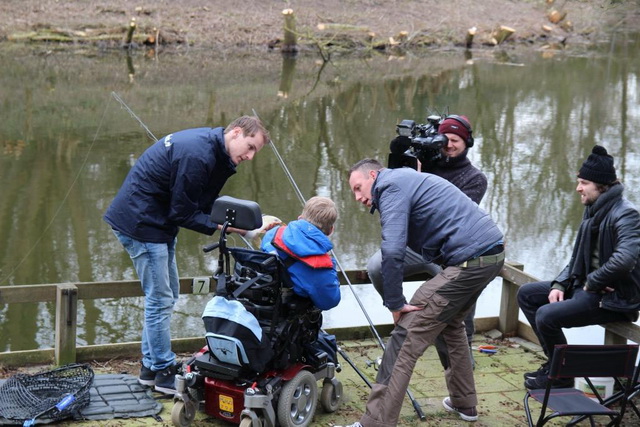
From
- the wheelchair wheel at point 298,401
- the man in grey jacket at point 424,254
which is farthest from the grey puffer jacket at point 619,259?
the wheelchair wheel at point 298,401

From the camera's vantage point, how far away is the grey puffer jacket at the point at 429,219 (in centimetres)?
411

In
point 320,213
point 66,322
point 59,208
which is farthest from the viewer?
point 59,208

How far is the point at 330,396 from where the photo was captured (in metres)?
4.57

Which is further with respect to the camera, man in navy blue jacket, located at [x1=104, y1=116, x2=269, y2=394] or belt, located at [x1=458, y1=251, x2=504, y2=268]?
man in navy blue jacket, located at [x1=104, y1=116, x2=269, y2=394]

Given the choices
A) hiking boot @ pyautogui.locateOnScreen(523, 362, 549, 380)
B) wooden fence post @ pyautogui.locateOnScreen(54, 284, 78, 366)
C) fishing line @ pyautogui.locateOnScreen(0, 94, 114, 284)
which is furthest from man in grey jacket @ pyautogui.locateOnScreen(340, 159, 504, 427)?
fishing line @ pyautogui.locateOnScreen(0, 94, 114, 284)

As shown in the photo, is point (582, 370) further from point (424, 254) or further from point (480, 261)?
point (424, 254)

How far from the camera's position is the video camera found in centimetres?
512

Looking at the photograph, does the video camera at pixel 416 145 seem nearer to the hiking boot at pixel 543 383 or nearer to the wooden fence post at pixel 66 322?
the hiking boot at pixel 543 383

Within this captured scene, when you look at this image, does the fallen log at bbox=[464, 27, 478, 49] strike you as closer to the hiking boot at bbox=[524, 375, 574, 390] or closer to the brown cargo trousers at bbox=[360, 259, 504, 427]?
the hiking boot at bbox=[524, 375, 574, 390]

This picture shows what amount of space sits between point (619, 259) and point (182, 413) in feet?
7.40

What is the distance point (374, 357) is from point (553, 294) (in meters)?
1.20

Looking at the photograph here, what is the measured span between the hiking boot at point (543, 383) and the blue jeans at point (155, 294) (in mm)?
1950

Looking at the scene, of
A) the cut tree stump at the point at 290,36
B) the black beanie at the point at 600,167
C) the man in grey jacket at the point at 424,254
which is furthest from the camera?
the cut tree stump at the point at 290,36

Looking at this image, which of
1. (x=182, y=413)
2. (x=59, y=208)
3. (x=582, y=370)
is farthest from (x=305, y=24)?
(x=582, y=370)
